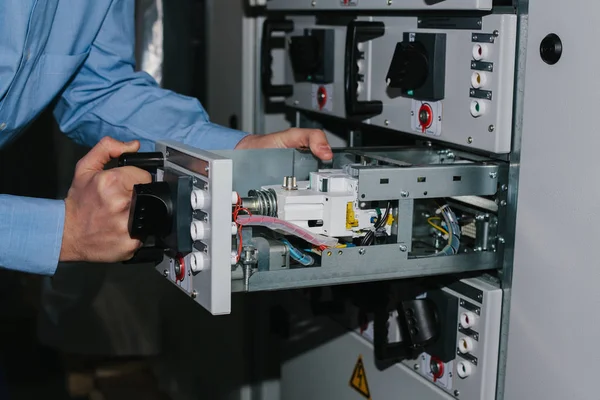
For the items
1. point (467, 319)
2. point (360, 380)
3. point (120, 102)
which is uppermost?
point (120, 102)

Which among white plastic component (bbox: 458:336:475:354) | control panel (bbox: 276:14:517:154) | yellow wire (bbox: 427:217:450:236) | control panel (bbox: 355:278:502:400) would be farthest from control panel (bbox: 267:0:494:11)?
white plastic component (bbox: 458:336:475:354)

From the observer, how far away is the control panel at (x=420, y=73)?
4.72 ft

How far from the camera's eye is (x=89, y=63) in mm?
1977

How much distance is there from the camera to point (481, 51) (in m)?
1.45

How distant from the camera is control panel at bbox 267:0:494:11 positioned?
143 centimetres

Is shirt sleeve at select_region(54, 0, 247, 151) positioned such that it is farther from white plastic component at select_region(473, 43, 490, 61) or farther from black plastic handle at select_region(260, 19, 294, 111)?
white plastic component at select_region(473, 43, 490, 61)

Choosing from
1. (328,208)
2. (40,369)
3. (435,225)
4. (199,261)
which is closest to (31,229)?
(199,261)

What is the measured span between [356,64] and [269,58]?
0.50 m

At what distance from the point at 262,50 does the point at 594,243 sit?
124cm

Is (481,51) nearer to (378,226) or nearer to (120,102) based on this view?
(378,226)

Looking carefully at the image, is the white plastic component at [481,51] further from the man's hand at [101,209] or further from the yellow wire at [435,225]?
the man's hand at [101,209]

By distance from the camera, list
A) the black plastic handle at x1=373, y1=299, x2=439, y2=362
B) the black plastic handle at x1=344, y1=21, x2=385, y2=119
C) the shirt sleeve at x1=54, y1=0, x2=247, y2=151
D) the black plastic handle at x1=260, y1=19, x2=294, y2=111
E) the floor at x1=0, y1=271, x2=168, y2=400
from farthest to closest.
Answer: the floor at x1=0, y1=271, x2=168, y2=400 → the black plastic handle at x1=260, y1=19, x2=294, y2=111 → the shirt sleeve at x1=54, y1=0, x2=247, y2=151 → the black plastic handle at x1=344, y1=21, x2=385, y2=119 → the black plastic handle at x1=373, y1=299, x2=439, y2=362

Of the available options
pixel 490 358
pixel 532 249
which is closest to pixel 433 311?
pixel 490 358

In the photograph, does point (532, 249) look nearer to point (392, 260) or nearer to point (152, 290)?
point (392, 260)
